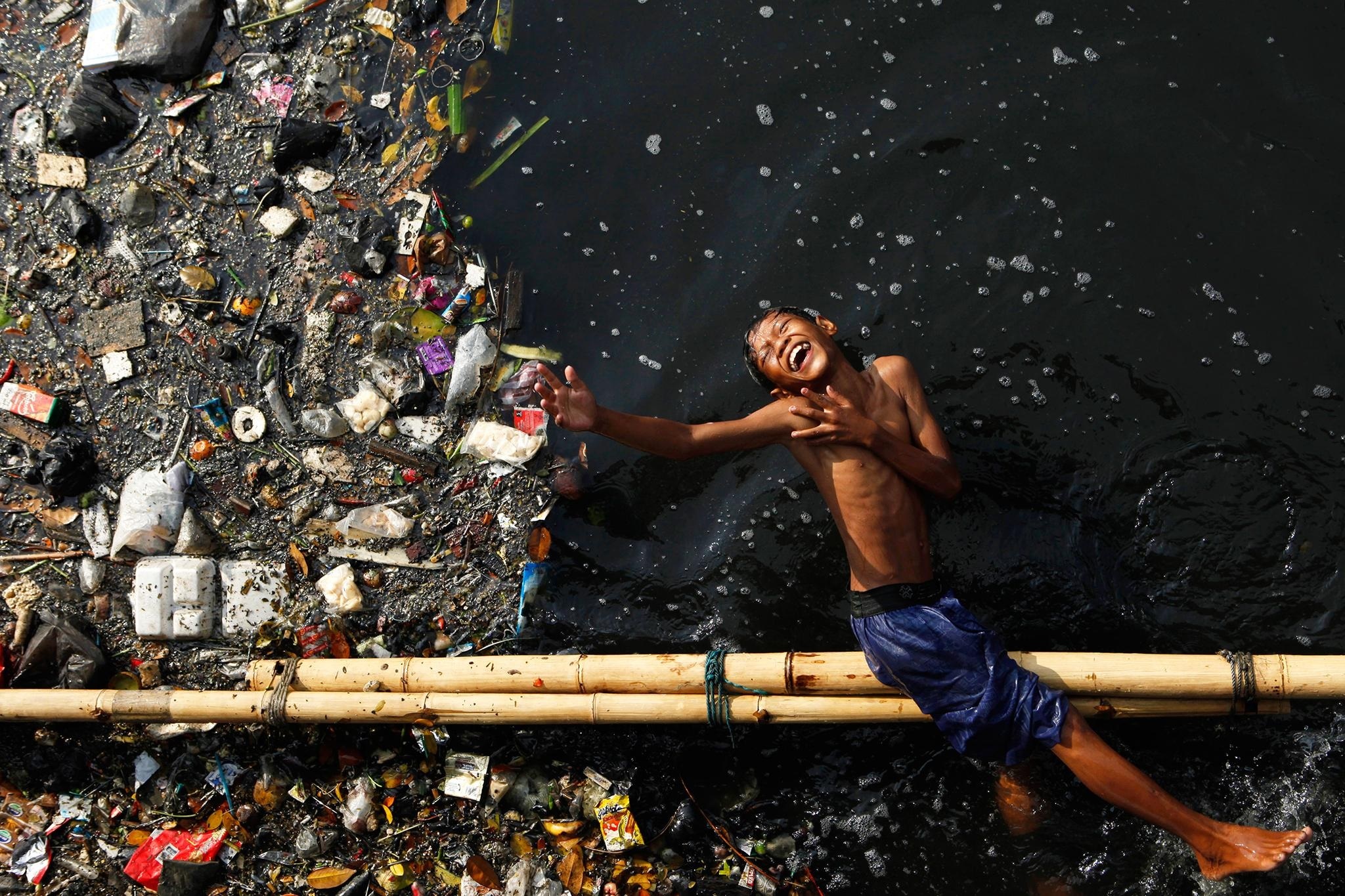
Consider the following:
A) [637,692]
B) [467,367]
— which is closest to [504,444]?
[467,367]

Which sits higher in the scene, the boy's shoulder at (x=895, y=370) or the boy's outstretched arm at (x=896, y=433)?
the boy's shoulder at (x=895, y=370)

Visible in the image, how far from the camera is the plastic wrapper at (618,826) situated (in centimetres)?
407

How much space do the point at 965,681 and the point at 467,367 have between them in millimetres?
2427

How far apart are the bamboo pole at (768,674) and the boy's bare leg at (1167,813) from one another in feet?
0.69

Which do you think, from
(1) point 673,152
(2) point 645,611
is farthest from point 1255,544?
(1) point 673,152

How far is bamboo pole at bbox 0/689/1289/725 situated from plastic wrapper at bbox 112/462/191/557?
2.23 ft

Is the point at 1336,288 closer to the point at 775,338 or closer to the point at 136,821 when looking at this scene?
the point at 775,338

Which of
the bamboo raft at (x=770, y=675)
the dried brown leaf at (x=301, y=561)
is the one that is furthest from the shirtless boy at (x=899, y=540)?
Answer: the dried brown leaf at (x=301, y=561)

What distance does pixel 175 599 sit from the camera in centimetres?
438

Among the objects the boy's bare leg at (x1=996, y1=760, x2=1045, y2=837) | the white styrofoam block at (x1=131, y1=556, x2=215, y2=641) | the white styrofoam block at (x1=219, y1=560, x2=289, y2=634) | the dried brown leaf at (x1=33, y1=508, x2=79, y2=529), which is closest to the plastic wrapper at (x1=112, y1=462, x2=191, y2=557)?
the white styrofoam block at (x1=131, y1=556, x2=215, y2=641)

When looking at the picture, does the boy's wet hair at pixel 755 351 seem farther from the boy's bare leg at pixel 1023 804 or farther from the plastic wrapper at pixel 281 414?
the plastic wrapper at pixel 281 414

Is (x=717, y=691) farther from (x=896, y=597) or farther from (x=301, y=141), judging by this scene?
(x=301, y=141)

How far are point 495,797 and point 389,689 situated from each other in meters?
0.65

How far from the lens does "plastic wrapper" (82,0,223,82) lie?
4.72m
